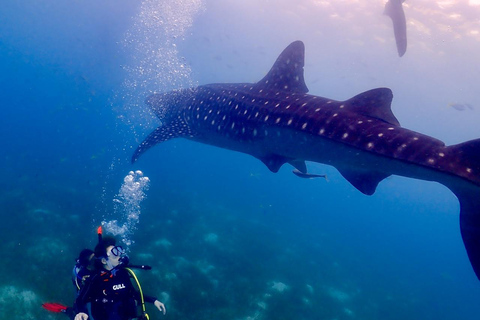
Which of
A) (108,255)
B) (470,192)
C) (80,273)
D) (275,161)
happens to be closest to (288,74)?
(275,161)

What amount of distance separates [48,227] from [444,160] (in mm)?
13723

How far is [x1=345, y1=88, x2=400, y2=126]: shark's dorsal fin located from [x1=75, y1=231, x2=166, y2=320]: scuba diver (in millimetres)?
4528

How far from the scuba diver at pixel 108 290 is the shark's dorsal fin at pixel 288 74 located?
4257 millimetres

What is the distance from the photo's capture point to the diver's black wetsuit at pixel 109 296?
500cm

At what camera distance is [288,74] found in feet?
19.7

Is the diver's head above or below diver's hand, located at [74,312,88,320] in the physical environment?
above

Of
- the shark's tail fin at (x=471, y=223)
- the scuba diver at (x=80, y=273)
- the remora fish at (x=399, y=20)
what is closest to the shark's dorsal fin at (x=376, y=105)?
the shark's tail fin at (x=471, y=223)

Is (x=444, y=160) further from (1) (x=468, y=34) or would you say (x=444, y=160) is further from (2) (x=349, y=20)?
(2) (x=349, y=20)

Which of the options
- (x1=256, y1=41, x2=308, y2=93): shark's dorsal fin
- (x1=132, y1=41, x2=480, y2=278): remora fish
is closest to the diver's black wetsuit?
(x1=132, y1=41, x2=480, y2=278): remora fish

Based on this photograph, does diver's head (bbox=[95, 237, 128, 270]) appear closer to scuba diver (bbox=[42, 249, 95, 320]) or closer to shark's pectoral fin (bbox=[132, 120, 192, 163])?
scuba diver (bbox=[42, 249, 95, 320])

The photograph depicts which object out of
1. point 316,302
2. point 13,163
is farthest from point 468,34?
point 13,163

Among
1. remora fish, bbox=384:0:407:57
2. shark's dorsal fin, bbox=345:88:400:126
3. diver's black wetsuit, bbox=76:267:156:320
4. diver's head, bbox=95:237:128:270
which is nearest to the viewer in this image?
shark's dorsal fin, bbox=345:88:400:126

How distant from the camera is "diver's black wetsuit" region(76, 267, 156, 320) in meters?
5.00

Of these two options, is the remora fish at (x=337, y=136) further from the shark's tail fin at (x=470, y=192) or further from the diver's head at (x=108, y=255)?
the diver's head at (x=108, y=255)
